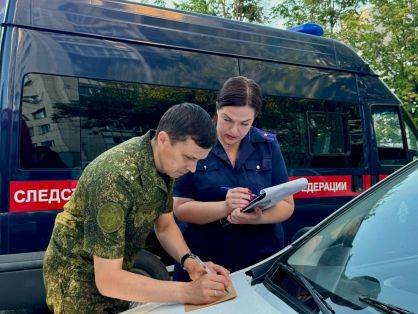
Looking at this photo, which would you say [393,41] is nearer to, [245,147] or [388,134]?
[388,134]

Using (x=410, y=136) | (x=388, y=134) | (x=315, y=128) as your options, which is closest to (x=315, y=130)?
(x=315, y=128)

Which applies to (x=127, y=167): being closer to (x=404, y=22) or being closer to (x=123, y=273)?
(x=123, y=273)

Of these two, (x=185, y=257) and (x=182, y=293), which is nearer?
(x=182, y=293)

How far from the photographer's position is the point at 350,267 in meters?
1.75

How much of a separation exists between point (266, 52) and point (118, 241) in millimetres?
3572

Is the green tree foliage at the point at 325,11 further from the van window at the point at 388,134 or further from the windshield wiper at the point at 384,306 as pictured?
the windshield wiper at the point at 384,306

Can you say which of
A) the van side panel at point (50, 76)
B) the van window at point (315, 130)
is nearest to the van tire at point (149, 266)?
the van side panel at point (50, 76)

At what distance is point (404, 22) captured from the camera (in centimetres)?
1017

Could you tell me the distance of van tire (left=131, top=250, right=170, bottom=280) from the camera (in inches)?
155

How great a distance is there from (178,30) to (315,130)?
183cm

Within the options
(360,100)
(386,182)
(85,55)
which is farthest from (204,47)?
(386,182)

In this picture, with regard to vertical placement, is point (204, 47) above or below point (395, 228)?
above

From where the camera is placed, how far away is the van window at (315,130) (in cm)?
486

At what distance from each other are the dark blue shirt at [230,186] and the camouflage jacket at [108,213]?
14.2 inches
